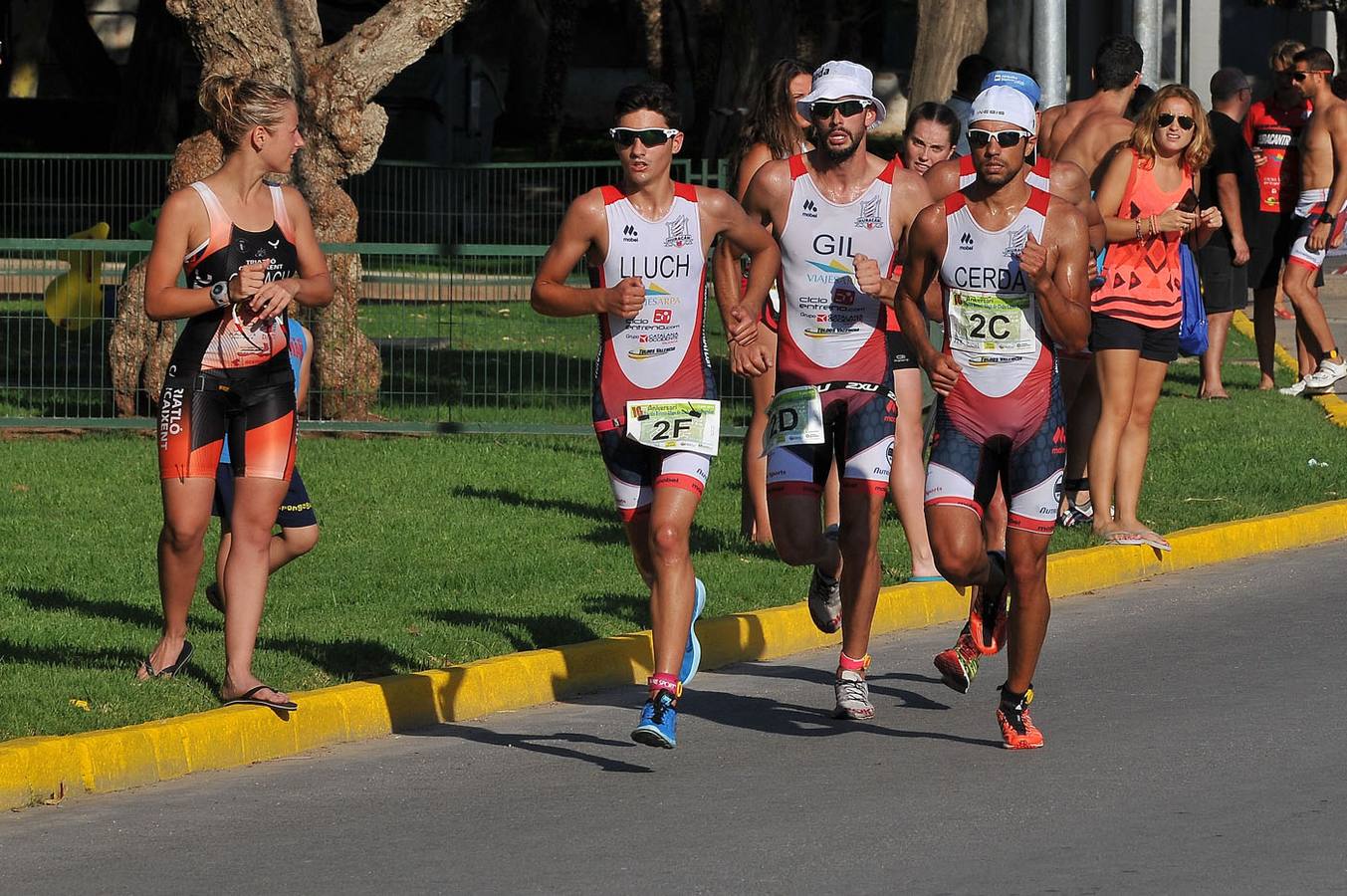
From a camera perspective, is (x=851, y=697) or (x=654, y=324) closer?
(x=654, y=324)

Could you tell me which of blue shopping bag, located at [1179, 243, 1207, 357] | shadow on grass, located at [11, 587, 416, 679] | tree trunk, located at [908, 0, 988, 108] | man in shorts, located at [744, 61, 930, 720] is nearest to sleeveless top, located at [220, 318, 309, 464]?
shadow on grass, located at [11, 587, 416, 679]

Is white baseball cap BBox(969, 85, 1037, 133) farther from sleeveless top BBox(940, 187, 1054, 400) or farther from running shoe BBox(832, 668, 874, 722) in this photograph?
running shoe BBox(832, 668, 874, 722)

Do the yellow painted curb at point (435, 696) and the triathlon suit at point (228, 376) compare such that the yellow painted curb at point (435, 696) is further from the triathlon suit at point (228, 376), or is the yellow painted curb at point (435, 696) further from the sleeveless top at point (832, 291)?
the sleeveless top at point (832, 291)

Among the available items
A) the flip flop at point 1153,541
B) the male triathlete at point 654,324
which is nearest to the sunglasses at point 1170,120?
the flip flop at point 1153,541

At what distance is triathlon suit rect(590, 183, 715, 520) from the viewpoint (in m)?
7.77

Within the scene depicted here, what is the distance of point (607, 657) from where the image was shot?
8.98 meters

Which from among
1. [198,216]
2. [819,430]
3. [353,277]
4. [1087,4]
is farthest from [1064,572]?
[1087,4]

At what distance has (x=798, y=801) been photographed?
691 cm

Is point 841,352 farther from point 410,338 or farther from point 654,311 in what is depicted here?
point 410,338

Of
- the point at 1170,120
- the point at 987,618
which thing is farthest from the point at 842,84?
the point at 1170,120

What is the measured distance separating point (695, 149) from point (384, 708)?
30.7 metres

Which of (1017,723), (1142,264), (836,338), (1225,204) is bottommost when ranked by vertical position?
(1017,723)

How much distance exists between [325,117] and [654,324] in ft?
28.4

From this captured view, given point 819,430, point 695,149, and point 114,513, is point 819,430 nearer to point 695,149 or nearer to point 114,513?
point 114,513
